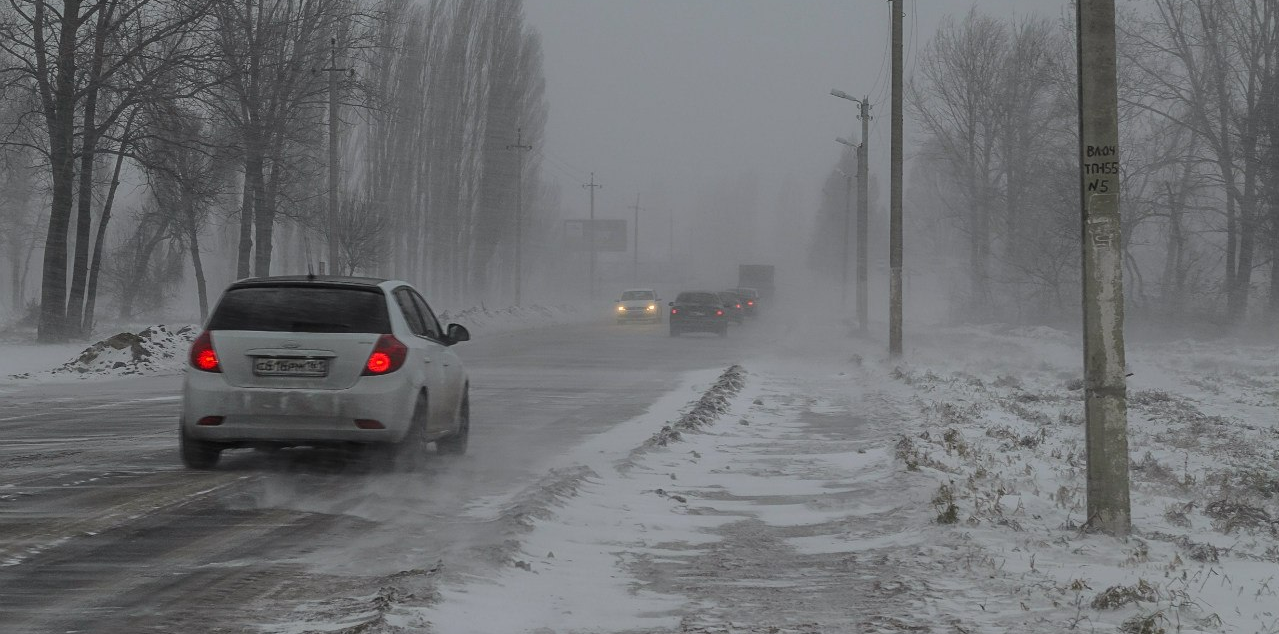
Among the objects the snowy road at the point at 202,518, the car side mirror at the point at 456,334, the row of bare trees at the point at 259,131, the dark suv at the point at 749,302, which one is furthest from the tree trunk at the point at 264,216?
the car side mirror at the point at 456,334

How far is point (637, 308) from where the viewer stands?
176ft

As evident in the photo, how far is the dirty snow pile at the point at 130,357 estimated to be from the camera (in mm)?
Result: 22375

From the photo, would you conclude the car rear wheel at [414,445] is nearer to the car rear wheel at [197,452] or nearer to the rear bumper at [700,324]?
the car rear wheel at [197,452]

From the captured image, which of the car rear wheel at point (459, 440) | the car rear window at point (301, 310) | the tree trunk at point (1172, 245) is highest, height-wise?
the tree trunk at point (1172, 245)

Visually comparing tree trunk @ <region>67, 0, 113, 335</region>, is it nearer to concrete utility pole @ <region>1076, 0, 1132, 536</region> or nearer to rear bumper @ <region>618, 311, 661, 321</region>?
concrete utility pole @ <region>1076, 0, 1132, 536</region>

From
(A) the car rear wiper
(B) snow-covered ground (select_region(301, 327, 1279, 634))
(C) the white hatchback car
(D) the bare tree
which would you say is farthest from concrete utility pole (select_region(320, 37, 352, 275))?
(A) the car rear wiper

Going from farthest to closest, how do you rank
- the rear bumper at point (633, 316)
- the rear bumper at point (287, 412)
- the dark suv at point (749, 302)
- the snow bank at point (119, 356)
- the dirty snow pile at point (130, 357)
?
the dark suv at point (749, 302) → the rear bumper at point (633, 316) → the dirty snow pile at point (130, 357) → the snow bank at point (119, 356) → the rear bumper at point (287, 412)

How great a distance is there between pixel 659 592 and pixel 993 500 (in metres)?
3.06

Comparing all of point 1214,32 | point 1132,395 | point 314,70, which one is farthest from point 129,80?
point 1214,32

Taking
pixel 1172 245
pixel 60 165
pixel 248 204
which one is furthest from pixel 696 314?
pixel 60 165

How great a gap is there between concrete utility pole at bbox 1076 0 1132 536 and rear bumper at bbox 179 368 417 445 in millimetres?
4941

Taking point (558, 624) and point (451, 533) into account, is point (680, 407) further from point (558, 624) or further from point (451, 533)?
point (558, 624)

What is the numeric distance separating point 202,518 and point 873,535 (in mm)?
3972

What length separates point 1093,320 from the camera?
7125 millimetres
